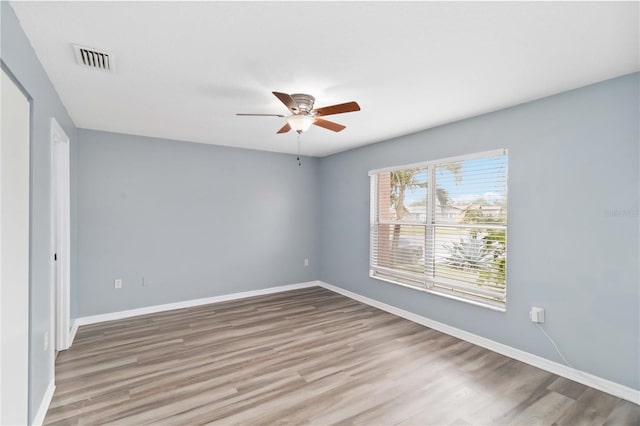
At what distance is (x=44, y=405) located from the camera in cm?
217

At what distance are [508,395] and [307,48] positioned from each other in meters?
3.00

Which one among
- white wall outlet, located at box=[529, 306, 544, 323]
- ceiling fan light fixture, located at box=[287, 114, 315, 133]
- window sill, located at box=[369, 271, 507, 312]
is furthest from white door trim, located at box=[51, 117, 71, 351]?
white wall outlet, located at box=[529, 306, 544, 323]

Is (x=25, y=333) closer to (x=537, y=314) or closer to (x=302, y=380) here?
(x=302, y=380)

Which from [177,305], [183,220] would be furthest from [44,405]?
[183,220]

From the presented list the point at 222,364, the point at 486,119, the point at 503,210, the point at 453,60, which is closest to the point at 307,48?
the point at 453,60

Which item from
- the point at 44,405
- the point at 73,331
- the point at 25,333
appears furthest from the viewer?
the point at 73,331

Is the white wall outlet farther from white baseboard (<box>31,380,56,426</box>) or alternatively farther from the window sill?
white baseboard (<box>31,380,56,426</box>)

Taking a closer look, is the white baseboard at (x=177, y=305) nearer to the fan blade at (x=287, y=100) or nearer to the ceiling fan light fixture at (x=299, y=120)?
the ceiling fan light fixture at (x=299, y=120)

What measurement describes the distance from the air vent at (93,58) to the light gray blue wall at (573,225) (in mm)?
3398

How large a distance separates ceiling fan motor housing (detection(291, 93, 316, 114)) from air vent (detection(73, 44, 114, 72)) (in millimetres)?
1367

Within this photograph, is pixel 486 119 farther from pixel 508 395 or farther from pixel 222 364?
pixel 222 364

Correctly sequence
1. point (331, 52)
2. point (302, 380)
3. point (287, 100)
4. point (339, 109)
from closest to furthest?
point (331, 52), point (287, 100), point (339, 109), point (302, 380)

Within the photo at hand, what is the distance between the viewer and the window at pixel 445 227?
3.24 meters

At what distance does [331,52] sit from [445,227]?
256 cm
